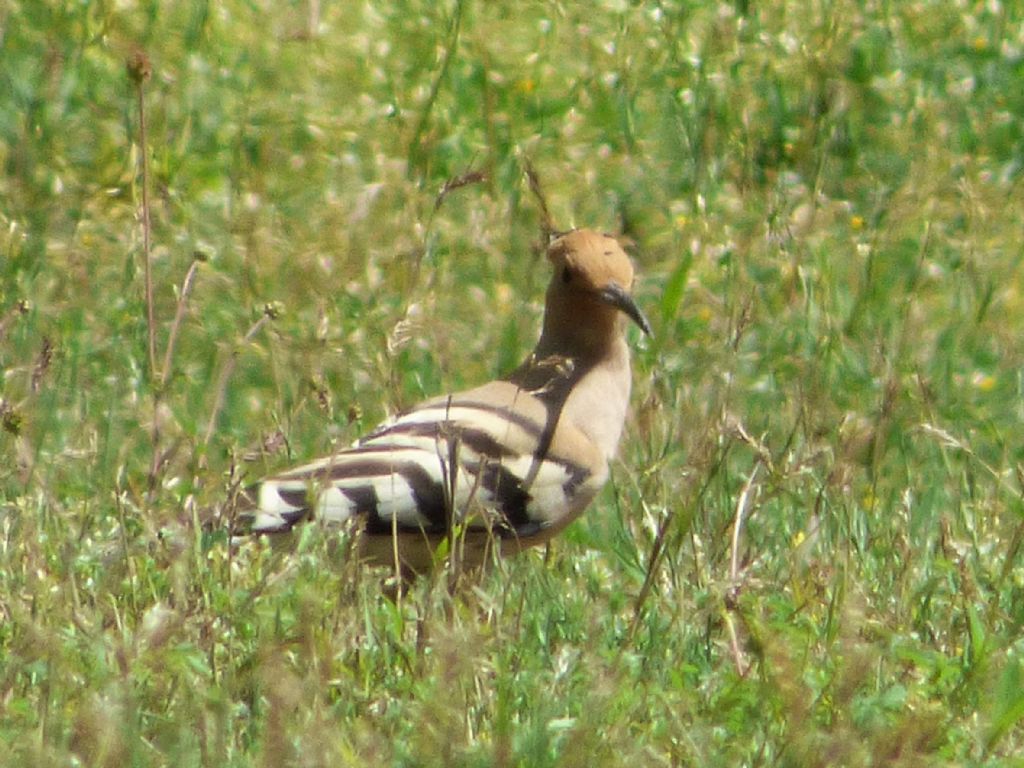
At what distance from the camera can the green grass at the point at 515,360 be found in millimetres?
3676

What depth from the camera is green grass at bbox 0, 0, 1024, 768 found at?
12.1ft

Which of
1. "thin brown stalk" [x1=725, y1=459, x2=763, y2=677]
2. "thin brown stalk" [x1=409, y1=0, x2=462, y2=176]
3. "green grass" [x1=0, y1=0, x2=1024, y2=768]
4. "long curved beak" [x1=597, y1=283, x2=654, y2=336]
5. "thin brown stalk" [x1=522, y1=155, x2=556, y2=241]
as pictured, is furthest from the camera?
"thin brown stalk" [x1=409, y1=0, x2=462, y2=176]

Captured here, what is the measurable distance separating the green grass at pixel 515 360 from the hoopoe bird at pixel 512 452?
14 centimetres

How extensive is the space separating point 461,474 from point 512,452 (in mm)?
179

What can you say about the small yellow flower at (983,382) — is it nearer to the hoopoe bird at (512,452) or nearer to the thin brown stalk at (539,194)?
the hoopoe bird at (512,452)

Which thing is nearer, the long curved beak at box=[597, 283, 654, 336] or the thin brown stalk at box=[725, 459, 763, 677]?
the thin brown stalk at box=[725, 459, 763, 677]

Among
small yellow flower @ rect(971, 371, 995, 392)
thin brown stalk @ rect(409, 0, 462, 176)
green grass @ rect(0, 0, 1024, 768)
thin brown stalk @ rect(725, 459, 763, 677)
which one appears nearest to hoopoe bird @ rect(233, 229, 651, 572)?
green grass @ rect(0, 0, 1024, 768)

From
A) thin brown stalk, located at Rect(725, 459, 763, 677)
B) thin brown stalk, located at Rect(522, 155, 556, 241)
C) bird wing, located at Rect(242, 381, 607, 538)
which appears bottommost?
bird wing, located at Rect(242, 381, 607, 538)

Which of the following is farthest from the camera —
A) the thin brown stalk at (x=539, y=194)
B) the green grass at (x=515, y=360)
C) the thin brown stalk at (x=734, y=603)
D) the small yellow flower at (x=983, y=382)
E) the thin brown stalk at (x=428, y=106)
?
the thin brown stalk at (x=428, y=106)

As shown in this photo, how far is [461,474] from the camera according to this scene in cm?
541

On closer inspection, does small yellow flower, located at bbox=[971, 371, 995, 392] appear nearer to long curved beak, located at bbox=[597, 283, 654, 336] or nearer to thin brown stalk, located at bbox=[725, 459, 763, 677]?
long curved beak, located at bbox=[597, 283, 654, 336]

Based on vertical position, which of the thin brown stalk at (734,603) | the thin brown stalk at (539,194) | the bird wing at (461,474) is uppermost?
the thin brown stalk at (539,194)

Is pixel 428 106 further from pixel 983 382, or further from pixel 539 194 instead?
→ pixel 539 194

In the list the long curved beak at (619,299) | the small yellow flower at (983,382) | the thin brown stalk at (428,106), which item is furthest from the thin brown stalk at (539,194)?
the thin brown stalk at (428,106)
